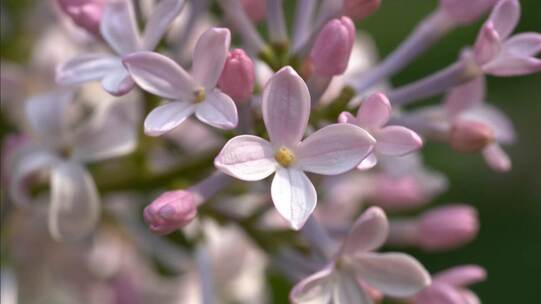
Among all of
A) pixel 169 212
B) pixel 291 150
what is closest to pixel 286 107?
pixel 291 150

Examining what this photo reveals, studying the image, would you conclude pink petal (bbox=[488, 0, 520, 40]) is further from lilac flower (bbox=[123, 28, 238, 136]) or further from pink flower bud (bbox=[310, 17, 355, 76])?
lilac flower (bbox=[123, 28, 238, 136])

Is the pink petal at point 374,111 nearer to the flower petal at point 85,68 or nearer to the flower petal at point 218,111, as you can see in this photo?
the flower petal at point 218,111

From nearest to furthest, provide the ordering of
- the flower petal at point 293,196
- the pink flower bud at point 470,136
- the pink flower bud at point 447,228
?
the flower petal at point 293,196, the pink flower bud at point 470,136, the pink flower bud at point 447,228

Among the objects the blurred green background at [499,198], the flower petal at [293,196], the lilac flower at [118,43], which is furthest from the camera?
the blurred green background at [499,198]

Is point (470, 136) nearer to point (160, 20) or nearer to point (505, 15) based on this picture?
point (505, 15)

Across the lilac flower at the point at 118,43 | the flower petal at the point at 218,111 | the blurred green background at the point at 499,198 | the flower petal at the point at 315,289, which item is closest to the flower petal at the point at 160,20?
the lilac flower at the point at 118,43

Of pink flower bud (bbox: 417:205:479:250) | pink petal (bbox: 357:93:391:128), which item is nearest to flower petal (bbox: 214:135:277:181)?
pink petal (bbox: 357:93:391:128)
